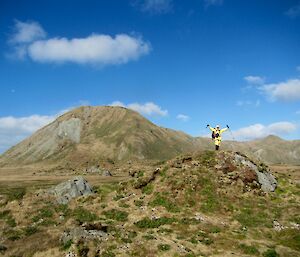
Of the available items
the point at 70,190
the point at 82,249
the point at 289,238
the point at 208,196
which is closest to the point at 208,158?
the point at 208,196

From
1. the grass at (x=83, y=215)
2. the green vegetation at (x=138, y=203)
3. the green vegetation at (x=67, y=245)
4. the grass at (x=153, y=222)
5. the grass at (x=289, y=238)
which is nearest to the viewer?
the green vegetation at (x=67, y=245)

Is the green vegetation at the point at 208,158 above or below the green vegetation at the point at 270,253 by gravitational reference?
above

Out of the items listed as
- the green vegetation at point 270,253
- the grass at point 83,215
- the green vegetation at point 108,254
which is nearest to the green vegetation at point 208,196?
the green vegetation at point 270,253

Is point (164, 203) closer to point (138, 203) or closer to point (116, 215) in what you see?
point (138, 203)

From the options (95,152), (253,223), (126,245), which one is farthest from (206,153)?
(95,152)

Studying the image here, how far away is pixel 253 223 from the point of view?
1547 inches

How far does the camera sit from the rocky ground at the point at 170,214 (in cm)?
3241

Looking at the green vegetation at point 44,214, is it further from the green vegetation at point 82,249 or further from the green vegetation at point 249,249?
the green vegetation at point 249,249

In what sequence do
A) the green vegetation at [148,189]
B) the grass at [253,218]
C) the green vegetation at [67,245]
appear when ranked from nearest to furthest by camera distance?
the green vegetation at [67,245] → the grass at [253,218] → the green vegetation at [148,189]

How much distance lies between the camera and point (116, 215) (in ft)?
139

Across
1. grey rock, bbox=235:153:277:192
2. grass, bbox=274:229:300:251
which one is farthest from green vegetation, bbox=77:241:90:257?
grey rock, bbox=235:153:277:192

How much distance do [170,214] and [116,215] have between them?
21.4 feet

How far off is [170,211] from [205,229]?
6.65 metres

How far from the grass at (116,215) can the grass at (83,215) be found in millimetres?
1516
